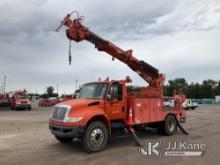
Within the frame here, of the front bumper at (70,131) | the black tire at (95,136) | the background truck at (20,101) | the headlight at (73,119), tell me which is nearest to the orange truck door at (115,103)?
the black tire at (95,136)

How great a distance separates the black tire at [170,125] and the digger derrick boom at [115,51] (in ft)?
6.15

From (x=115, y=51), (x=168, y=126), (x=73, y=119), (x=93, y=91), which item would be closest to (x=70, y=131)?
(x=73, y=119)

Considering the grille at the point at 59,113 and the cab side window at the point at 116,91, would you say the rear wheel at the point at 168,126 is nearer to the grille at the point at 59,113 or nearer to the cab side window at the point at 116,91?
the cab side window at the point at 116,91

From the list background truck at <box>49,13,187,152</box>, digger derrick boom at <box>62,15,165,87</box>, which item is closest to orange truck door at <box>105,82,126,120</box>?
background truck at <box>49,13,187,152</box>

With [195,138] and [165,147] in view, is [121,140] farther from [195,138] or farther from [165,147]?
[195,138]

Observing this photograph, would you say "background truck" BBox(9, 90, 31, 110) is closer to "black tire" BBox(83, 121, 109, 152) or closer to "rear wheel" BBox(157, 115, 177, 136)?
"rear wheel" BBox(157, 115, 177, 136)

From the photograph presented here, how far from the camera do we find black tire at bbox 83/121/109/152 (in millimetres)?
10656

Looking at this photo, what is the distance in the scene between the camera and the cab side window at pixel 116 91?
471 inches

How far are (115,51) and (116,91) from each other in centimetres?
387

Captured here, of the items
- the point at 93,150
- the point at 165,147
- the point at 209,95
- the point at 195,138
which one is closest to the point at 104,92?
the point at 93,150

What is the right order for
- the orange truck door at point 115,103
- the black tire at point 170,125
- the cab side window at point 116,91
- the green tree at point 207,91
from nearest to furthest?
the orange truck door at point 115,103, the cab side window at point 116,91, the black tire at point 170,125, the green tree at point 207,91

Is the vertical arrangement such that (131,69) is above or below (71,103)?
above

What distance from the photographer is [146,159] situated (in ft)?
31.6

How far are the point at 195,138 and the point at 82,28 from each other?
22.5 ft
